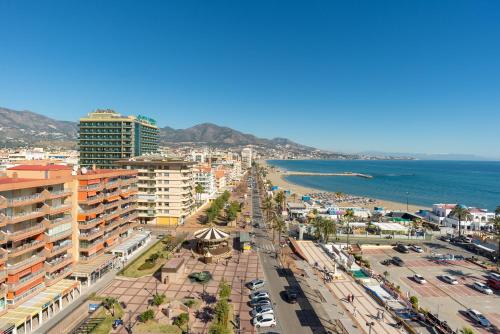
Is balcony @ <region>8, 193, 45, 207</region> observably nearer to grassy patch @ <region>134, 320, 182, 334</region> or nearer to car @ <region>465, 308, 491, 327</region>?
grassy patch @ <region>134, 320, 182, 334</region>

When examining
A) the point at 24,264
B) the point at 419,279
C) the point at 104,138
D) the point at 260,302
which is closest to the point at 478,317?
the point at 419,279

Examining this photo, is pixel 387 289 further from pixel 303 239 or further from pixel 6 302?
pixel 6 302

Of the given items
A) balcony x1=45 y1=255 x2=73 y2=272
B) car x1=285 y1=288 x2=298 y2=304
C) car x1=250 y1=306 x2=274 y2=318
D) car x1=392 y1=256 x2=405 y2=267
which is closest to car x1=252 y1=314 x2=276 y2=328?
car x1=250 y1=306 x2=274 y2=318

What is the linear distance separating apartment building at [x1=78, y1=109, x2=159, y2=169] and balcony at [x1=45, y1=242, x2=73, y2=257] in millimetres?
87308

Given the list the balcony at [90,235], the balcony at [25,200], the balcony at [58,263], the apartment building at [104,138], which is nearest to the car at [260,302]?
the balcony at [58,263]

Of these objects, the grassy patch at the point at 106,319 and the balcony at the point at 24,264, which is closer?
the grassy patch at the point at 106,319

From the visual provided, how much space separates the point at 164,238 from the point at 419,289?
51543 millimetres

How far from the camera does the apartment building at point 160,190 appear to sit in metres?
82.6

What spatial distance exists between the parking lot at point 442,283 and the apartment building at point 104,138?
101 m

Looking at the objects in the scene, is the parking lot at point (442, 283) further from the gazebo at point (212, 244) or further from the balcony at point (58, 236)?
the balcony at point (58, 236)

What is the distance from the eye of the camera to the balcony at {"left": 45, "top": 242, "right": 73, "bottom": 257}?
3872 centimetres

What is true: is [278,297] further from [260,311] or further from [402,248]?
[402,248]

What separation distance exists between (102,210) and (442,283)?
197 feet

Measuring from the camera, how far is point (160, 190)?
83.3 m
